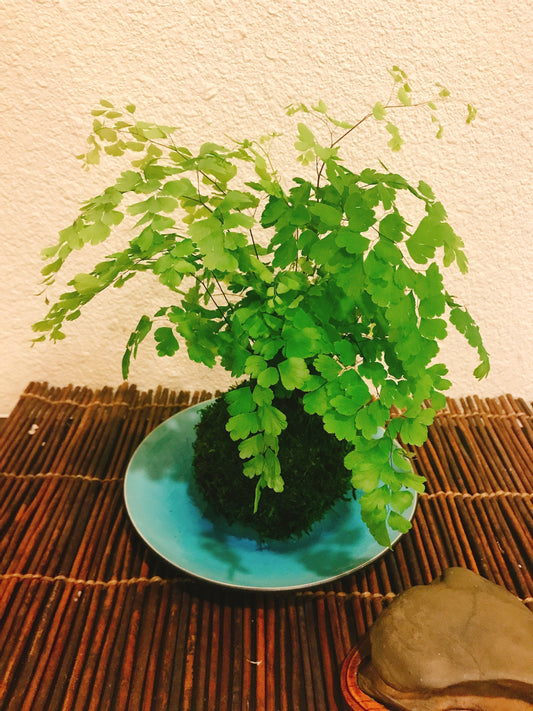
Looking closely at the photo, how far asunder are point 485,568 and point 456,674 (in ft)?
1.10

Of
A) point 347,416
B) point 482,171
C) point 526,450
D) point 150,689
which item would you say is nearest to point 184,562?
point 150,689

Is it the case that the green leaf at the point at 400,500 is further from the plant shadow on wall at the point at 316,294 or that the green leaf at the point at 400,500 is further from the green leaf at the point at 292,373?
the green leaf at the point at 292,373

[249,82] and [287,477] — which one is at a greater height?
[249,82]

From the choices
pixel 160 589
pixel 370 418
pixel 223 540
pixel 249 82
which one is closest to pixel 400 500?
pixel 370 418

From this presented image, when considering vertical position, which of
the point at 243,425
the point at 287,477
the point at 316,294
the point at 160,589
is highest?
the point at 316,294

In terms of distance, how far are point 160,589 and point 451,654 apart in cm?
43

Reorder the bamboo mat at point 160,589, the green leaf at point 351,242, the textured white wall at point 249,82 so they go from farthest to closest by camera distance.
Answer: the textured white wall at point 249,82 → the bamboo mat at point 160,589 → the green leaf at point 351,242

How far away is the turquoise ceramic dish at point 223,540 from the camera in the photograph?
711 mm

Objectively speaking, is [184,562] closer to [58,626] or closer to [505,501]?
[58,626]

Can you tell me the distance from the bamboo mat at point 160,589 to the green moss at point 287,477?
0.11 meters

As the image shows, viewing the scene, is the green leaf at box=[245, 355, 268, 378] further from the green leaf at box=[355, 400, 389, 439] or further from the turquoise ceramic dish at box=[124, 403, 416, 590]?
the turquoise ceramic dish at box=[124, 403, 416, 590]

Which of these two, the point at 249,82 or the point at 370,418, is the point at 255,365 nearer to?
the point at 370,418

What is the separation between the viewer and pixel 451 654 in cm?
56

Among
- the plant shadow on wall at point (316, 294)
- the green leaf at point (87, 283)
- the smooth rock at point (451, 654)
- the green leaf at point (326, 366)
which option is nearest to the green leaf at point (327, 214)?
the plant shadow on wall at point (316, 294)
